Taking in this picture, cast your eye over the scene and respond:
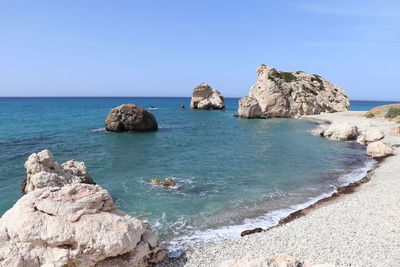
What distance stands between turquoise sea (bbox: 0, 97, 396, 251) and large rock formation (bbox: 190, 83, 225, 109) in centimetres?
6331

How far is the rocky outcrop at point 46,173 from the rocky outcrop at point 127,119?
88.8ft

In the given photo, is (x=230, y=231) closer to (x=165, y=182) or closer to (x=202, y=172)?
(x=165, y=182)

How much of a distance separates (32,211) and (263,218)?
450 inches

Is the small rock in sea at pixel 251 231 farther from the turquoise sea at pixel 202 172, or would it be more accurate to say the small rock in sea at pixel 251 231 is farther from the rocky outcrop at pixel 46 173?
the rocky outcrop at pixel 46 173

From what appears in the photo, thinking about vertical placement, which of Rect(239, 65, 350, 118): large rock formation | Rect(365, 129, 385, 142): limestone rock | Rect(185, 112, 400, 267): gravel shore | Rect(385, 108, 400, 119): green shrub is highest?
Rect(239, 65, 350, 118): large rock formation

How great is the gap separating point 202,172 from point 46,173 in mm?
12223

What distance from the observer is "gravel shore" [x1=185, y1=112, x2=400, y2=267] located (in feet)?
36.9

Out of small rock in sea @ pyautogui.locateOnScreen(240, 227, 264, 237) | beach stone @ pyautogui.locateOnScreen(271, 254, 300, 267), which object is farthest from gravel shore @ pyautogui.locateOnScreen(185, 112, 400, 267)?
beach stone @ pyautogui.locateOnScreen(271, 254, 300, 267)

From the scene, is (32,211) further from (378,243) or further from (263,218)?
(378,243)

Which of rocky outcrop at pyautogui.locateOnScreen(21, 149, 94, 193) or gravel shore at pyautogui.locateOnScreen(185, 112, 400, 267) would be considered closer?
gravel shore at pyautogui.locateOnScreen(185, 112, 400, 267)

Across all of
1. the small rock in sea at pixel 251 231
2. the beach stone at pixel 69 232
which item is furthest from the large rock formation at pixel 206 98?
the beach stone at pixel 69 232

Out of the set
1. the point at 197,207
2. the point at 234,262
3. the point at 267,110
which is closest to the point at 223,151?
the point at 197,207

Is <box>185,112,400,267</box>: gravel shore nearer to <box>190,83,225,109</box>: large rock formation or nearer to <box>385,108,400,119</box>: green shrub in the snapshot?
<box>385,108,400,119</box>: green shrub

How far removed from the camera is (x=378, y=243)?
12.1 meters
